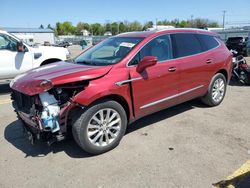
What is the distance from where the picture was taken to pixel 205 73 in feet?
18.3

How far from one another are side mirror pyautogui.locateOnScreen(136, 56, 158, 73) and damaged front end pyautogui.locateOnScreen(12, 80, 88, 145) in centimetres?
93

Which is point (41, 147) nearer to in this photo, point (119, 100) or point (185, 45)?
point (119, 100)

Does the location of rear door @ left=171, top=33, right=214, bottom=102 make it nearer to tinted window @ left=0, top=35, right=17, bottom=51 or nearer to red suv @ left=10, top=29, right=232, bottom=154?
red suv @ left=10, top=29, right=232, bottom=154

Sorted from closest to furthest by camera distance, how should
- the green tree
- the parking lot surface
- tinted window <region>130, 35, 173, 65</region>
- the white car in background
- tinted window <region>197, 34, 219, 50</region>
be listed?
the parking lot surface
tinted window <region>130, 35, 173, 65</region>
tinted window <region>197, 34, 219, 50</region>
the white car in background
the green tree

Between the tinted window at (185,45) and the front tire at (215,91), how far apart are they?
0.85 m

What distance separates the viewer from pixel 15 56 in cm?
821

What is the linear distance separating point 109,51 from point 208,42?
233 centimetres

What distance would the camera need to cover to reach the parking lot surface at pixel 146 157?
3.37 metres

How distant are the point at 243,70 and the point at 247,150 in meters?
5.15

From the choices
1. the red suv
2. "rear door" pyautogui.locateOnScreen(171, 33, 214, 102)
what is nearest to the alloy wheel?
the red suv

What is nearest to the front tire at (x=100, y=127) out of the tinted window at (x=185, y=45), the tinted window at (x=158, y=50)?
the tinted window at (x=158, y=50)

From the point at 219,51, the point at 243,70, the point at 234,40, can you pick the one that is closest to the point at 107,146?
the point at 219,51

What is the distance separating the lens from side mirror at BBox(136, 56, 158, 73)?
4.17 metres

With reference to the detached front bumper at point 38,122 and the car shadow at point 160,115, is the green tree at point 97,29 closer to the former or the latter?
the car shadow at point 160,115
